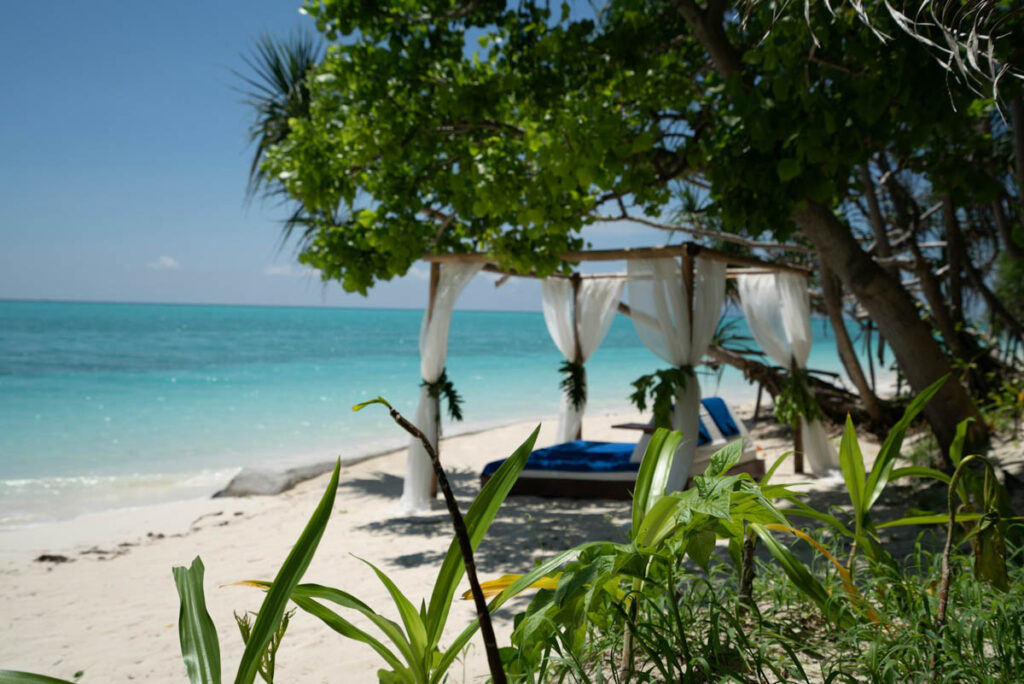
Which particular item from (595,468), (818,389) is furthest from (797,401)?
(818,389)

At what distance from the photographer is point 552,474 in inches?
250

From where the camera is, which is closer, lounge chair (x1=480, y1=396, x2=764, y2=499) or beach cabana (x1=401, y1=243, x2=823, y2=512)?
beach cabana (x1=401, y1=243, x2=823, y2=512)

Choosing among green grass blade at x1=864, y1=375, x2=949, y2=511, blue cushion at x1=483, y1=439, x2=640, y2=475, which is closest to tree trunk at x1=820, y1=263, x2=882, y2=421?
blue cushion at x1=483, y1=439, x2=640, y2=475

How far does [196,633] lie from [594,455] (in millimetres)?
5535

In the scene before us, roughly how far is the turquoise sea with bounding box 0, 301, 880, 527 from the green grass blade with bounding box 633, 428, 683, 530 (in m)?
6.76

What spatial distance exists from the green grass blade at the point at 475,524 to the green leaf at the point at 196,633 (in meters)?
0.40

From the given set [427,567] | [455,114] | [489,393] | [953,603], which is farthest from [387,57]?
[489,393]

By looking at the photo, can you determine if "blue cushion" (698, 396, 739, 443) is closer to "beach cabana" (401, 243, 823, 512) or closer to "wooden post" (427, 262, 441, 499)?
"beach cabana" (401, 243, 823, 512)

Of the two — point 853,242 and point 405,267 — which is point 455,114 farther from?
point 853,242

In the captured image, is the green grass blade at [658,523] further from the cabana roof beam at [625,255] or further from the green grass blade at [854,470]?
the cabana roof beam at [625,255]

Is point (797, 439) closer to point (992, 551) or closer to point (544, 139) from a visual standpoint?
point (544, 139)

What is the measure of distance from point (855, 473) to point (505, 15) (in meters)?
4.47

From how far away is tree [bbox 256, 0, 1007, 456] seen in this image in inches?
165

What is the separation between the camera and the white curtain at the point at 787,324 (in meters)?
6.71
